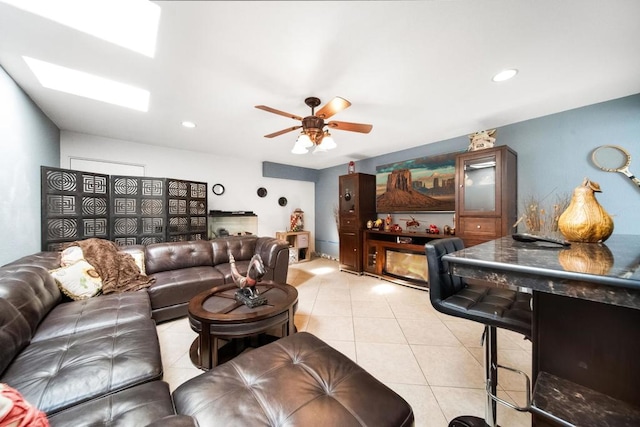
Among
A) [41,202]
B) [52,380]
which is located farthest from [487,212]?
[41,202]

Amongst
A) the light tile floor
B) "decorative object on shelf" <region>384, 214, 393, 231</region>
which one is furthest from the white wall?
the light tile floor

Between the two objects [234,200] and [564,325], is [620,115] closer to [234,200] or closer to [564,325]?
[564,325]

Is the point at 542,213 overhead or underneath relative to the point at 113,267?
overhead

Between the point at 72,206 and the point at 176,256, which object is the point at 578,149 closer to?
the point at 176,256

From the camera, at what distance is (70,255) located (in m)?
2.08

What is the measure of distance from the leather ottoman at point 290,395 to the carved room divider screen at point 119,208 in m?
2.88

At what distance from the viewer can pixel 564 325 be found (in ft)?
2.18

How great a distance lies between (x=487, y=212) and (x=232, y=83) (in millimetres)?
3133

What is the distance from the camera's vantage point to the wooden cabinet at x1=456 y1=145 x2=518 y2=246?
2.61 metres

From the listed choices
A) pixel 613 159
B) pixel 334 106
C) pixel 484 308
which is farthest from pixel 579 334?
pixel 613 159

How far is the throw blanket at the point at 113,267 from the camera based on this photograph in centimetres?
212

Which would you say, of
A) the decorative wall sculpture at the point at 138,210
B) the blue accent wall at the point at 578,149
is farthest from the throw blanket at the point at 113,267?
the blue accent wall at the point at 578,149

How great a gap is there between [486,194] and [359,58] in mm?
2306

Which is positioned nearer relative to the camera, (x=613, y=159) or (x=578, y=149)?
(x=613, y=159)
